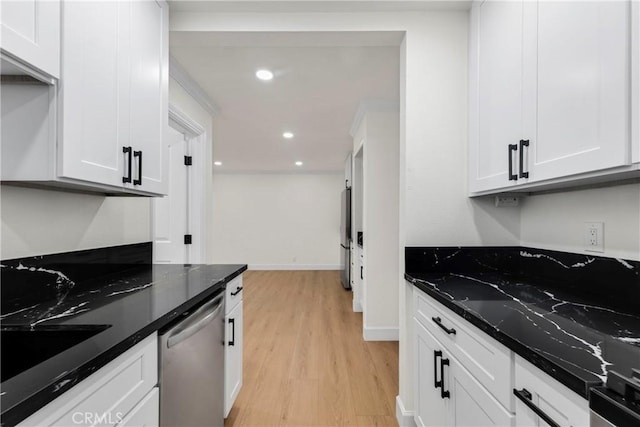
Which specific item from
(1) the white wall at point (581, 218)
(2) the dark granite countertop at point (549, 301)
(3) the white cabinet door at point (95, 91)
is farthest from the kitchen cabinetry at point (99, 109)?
(1) the white wall at point (581, 218)

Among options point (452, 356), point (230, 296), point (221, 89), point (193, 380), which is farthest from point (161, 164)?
point (452, 356)

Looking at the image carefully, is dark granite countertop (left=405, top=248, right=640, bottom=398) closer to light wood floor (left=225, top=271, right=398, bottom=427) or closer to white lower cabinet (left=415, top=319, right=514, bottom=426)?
white lower cabinet (left=415, top=319, right=514, bottom=426)

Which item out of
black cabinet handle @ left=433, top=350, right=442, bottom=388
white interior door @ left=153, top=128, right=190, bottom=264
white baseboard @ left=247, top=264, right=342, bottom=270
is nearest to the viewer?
black cabinet handle @ left=433, top=350, right=442, bottom=388

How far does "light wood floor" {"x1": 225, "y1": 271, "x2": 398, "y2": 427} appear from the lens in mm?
1930

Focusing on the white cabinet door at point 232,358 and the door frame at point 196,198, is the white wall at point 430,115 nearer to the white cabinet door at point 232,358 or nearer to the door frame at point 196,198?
the white cabinet door at point 232,358

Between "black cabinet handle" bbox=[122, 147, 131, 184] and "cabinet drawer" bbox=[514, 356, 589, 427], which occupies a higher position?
"black cabinet handle" bbox=[122, 147, 131, 184]

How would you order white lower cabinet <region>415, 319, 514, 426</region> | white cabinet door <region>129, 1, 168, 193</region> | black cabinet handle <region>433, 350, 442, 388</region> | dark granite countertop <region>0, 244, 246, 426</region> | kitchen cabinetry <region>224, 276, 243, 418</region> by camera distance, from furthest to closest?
kitchen cabinetry <region>224, 276, 243, 418</region> < white cabinet door <region>129, 1, 168, 193</region> < black cabinet handle <region>433, 350, 442, 388</region> < white lower cabinet <region>415, 319, 514, 426</region> < dark granite countertop <region>0, 244, 246, 426</region>

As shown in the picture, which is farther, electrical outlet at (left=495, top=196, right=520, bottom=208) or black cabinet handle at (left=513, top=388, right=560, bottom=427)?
electrical outlet at (left=495, top=196, right=520, bottom=208)

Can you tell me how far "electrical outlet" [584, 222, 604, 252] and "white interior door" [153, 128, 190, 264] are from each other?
2822mm

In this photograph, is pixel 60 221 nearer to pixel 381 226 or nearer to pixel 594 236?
pixel 594 236

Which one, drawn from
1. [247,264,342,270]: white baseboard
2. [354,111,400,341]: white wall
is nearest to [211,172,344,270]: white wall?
[247,264,342,270]: white baseboard

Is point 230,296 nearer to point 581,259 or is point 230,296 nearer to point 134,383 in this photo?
point 134,383

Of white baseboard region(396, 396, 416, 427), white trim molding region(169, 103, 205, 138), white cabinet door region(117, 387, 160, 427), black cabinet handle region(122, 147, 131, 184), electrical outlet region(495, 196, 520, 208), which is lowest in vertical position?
white baseboard region(396, 396, 416, 427)

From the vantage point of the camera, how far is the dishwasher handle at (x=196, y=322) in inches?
43.2
